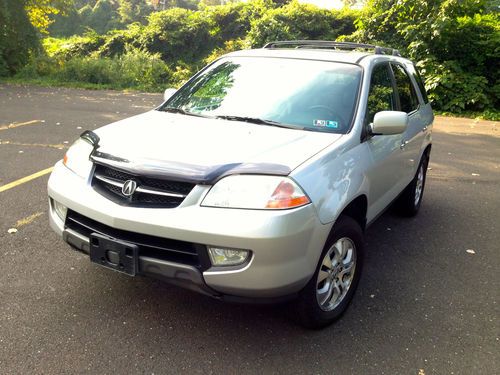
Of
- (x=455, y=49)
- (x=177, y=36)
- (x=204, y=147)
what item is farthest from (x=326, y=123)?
(x=177, y=36)

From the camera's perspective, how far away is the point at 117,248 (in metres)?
2.51

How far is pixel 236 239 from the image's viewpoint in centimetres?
231

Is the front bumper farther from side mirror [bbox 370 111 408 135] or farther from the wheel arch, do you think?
side mirror [bbox 370 111 408 135]

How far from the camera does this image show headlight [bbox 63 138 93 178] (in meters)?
2.85

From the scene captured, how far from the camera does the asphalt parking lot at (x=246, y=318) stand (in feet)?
8.40

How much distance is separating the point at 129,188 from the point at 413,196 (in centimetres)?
330

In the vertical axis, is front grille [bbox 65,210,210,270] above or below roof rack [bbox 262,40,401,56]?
below

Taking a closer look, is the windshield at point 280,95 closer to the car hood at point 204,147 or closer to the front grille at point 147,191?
the car hood at point 204,147

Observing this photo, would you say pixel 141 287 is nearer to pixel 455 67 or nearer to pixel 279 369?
pixel 279 369

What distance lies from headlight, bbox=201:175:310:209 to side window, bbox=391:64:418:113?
2.21 m

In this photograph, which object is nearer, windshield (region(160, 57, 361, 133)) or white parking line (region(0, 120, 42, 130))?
windshield (region(160, 57, 361, 133))

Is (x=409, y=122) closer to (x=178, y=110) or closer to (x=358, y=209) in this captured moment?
(x=358, y=209)

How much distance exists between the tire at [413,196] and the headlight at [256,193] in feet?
8.57

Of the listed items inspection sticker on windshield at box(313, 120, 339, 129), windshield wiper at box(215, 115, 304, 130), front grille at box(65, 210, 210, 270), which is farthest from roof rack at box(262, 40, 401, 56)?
front grille at box(65, 210, 210, 270)
